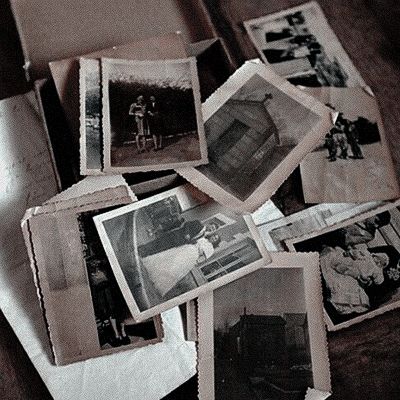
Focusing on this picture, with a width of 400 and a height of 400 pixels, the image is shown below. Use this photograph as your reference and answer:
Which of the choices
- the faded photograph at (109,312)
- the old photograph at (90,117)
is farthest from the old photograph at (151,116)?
the faded photograph at (109,312)

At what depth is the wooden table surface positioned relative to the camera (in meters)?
0.81

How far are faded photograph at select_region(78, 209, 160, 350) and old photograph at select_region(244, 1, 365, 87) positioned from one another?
A: 17.1 inches

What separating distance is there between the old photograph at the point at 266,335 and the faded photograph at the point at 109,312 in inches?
3.1

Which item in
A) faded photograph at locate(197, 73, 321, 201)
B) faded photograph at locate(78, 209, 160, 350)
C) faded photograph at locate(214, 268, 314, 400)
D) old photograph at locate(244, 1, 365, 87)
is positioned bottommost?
faded photograph at locate(214, 268, 314, 400)

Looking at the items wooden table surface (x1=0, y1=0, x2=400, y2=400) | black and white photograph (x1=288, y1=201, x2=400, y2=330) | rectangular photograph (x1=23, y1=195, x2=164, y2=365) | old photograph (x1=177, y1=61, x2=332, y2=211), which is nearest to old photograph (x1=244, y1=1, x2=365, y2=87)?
wooden table surface (x1=0, y1=0, x2=400, y2=400)

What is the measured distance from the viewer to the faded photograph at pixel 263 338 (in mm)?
792

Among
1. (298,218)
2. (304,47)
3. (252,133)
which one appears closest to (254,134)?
(252,133)

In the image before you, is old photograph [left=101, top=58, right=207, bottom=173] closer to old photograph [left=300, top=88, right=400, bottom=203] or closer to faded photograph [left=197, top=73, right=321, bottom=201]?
faded photograph [left=197, top=73, right=321, bottom=201]

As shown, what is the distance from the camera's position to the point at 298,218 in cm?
91

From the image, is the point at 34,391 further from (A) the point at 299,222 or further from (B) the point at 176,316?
(A) the point at 299,222

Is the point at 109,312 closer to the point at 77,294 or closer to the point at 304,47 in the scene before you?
the point at 77,294

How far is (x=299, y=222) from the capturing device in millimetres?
904

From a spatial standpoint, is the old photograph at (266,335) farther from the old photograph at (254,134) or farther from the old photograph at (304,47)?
the old photograph at (304,47)

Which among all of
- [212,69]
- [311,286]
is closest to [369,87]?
[212,69]
